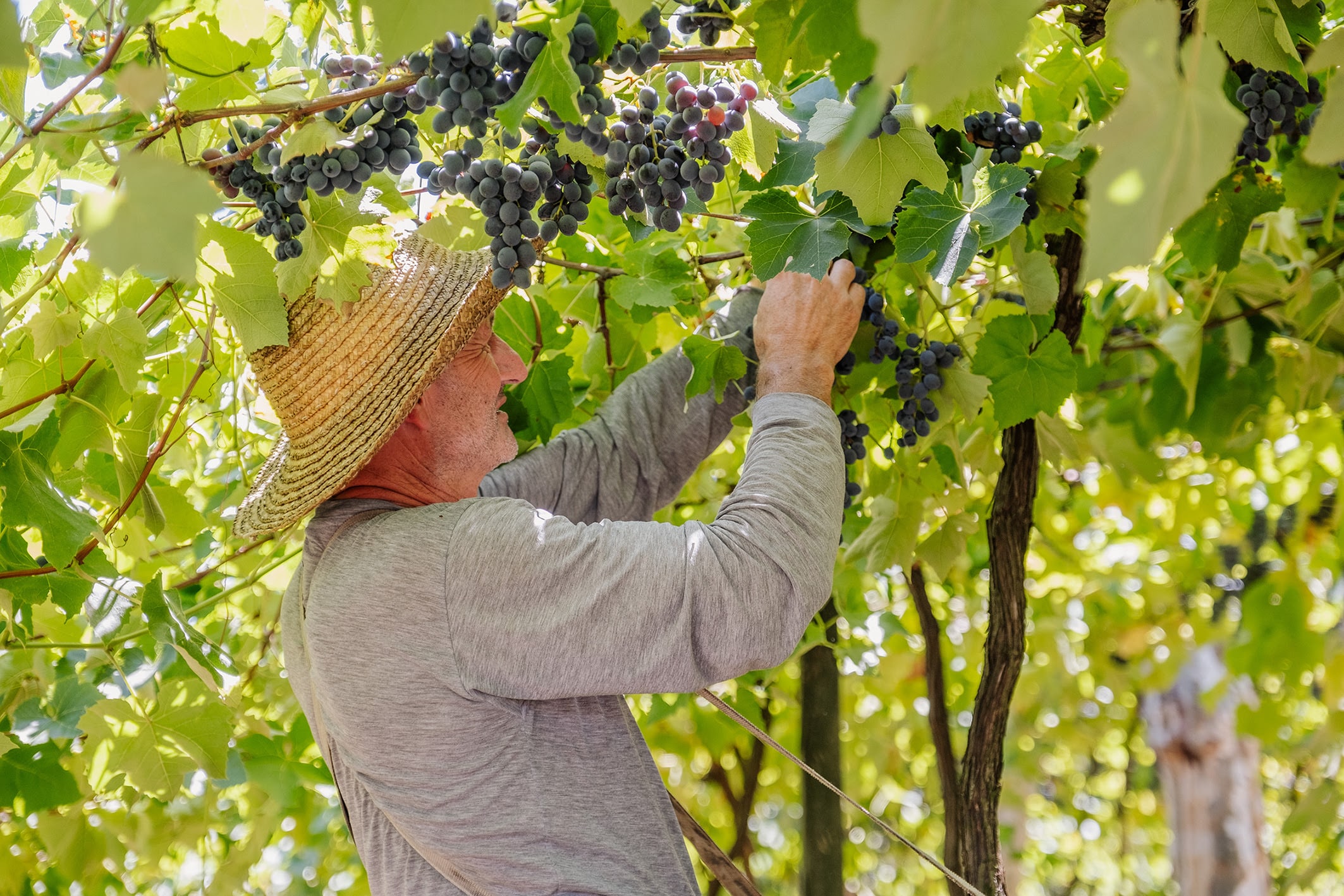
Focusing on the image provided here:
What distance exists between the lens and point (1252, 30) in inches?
46.1

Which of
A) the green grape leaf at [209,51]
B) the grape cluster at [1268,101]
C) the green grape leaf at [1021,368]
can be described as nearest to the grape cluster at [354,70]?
the green grape leaf at [209,51]

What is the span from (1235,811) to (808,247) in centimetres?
774

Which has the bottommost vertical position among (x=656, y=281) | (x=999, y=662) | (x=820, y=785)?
(x=820, y=785)

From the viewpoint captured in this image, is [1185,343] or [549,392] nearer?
Answer: [549,392]

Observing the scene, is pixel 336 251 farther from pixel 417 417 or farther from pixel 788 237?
pixel 788 237

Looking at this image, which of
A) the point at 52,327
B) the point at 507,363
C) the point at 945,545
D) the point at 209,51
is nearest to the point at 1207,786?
the point at 945,545

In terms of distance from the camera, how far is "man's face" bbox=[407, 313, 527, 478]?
1.82 metres

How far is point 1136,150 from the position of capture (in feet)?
1.84

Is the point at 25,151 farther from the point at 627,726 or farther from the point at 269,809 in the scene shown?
the point at 269,809

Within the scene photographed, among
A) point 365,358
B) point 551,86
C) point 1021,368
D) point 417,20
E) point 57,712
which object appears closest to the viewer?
point 417,20

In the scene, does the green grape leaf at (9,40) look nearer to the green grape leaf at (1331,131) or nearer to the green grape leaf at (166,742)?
the green grape leaf at (1331,131)

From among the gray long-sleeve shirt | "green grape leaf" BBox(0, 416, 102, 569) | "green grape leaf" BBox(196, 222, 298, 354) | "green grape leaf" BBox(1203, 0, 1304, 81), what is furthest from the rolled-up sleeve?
"green grape leaf" BBox(1203, 0, 1304, 81)

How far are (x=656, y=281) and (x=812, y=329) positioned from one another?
35 centimetres

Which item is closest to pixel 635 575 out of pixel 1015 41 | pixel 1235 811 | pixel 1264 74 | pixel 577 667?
pixel 577 667
